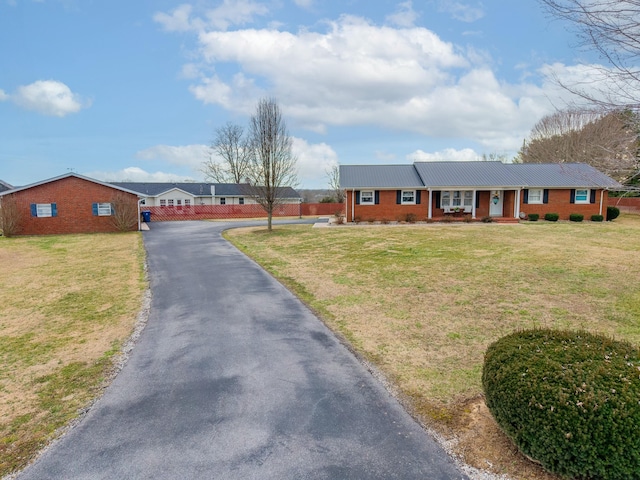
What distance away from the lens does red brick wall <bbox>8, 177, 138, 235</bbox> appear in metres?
25.5

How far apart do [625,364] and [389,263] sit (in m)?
9.53

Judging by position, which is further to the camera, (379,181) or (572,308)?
→ (379,181)

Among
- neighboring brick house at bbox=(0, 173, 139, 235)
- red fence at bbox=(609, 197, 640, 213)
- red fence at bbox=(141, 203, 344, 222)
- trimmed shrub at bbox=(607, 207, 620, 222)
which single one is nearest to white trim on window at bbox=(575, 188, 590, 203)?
trimmed shrub at bbox=(607, 207, 620, 222)

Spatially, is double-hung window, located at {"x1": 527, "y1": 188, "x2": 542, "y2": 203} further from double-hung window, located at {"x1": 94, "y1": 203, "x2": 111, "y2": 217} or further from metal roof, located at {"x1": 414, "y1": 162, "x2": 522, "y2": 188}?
double-hung window, located at {"x1": 94, "y1": 203, "x2": 111, "y2": 217}

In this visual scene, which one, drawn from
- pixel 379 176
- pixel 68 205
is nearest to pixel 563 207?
pixel 379 176

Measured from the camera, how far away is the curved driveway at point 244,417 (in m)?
3.40

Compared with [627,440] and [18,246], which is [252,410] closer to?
[627,440]

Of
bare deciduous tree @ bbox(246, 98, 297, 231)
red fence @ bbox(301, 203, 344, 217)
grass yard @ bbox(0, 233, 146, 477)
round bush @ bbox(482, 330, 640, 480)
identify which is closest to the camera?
round bush @ bbox(482, 330, 640, 480)

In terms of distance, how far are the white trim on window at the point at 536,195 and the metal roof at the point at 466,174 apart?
1.29 metres

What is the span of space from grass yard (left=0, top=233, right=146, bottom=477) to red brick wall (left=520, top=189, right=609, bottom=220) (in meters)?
26.1

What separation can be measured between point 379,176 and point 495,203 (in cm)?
885

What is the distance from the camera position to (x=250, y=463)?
3441mm

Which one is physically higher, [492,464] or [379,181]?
[379,181]

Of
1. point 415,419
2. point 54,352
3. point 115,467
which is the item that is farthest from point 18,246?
point 415,419
